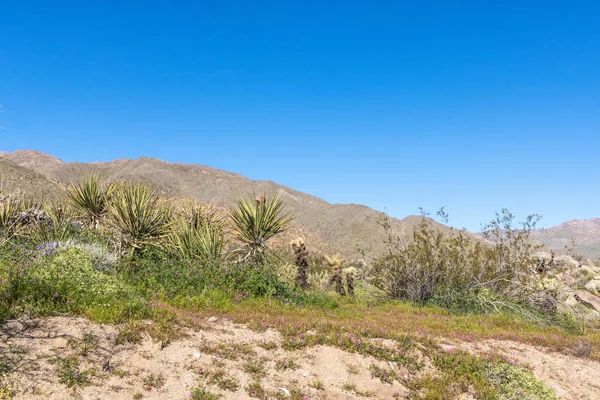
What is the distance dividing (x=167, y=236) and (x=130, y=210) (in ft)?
5.01

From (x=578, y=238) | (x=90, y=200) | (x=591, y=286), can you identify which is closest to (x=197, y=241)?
(x=90, y=200)

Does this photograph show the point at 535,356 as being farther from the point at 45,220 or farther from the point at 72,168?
the point at 72,168

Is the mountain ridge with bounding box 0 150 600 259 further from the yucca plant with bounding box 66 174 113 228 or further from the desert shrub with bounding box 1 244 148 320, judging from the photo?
the desert shrub with bounding box 1 244 148 320

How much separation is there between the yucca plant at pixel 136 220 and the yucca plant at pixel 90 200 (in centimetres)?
189

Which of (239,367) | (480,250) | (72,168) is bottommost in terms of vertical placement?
(239,367)

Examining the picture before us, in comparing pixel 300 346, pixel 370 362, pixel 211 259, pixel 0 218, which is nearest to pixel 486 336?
pixel 370 362

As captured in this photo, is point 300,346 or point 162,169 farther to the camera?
point 162,169

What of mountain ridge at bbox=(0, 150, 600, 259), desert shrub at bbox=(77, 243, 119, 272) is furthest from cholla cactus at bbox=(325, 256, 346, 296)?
mountain ridge at bbox=(0, 150, 600, 259)

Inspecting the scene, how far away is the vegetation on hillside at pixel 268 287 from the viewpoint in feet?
22.4

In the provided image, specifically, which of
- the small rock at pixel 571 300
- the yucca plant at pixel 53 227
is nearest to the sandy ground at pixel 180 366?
the yucca plant at pixel 53 227

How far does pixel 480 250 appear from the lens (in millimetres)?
14633

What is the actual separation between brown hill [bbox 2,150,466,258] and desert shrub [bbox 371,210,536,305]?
88.3 feet

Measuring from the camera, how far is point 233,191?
79.8 meters

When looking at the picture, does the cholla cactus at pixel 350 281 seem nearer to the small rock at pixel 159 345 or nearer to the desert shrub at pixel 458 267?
the desert shrub at pixel 458 267
